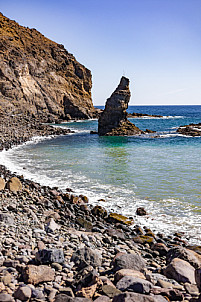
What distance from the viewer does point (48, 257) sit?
576 cm

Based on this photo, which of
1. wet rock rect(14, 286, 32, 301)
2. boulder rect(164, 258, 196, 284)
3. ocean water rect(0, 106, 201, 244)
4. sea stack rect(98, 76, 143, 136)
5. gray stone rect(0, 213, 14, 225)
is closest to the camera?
wet rock rect(14, 286, 32, 301)

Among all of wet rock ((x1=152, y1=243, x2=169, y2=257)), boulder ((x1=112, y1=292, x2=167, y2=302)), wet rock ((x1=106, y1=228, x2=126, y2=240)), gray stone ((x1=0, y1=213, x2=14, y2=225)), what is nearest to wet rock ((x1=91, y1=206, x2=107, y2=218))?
wet rock ((x1=106, y1=228, x2=126, y2=240))

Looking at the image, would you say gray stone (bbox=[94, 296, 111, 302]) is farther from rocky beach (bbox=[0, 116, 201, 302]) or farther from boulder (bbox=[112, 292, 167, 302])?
boulder (bbox=[112, 292, 167, 302])

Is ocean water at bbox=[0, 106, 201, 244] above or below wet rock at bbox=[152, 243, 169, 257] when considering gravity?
above

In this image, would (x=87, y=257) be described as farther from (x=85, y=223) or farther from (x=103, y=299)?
(x=85, y=223)

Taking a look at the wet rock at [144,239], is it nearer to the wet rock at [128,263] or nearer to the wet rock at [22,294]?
the wet rock at [128,263]

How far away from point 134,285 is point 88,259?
1.53 metres

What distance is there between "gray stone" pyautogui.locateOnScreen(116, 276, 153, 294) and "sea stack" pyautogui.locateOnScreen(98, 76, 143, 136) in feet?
132

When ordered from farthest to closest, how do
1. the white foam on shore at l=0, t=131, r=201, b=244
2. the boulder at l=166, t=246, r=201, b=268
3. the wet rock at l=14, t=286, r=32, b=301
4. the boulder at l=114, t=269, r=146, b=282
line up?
the white foam on shore at l=0, t=131, r=201, b=244 < the boulder at l=166, t=246, r=201, b=268 < the boulder at l=114, t=269, r=146, b=282 < the wet rock at l=14, t=286, r=32, b=301

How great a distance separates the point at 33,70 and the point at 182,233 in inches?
2980

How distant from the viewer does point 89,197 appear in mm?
13125

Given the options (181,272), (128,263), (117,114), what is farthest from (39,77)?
(181,272)

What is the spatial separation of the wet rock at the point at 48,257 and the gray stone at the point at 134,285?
1593mm

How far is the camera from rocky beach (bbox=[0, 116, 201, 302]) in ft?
15.8
